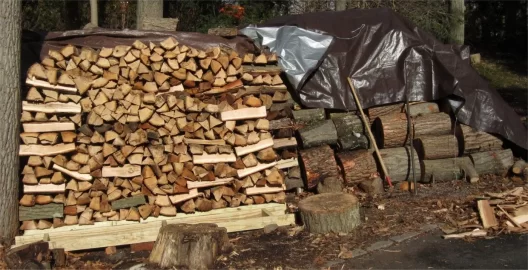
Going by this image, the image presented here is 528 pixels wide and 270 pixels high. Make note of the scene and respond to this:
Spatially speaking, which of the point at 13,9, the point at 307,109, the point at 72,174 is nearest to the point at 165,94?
the point at 72,174

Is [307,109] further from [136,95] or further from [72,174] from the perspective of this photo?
[72,174]

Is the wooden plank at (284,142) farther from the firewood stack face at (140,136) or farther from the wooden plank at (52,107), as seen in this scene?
the wooden plank at (52,107)

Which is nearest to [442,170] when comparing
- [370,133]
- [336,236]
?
[370,133]

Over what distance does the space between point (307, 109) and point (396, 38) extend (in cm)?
166

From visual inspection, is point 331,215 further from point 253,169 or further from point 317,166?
point 317,166

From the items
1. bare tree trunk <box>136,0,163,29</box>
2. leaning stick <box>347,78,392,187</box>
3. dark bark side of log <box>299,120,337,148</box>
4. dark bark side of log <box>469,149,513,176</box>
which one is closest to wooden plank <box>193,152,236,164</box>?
dark bark side of log <box>299,120,337,148</box>

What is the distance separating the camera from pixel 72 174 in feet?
20.7

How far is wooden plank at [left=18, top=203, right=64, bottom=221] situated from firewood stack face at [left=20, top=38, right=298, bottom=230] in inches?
Answer: 0.4

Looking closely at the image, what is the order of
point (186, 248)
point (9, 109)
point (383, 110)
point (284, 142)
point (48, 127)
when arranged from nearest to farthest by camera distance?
point (186, 248) < point (9, 109) < point (48, 127) < point (284, 142) < point (383, 110)

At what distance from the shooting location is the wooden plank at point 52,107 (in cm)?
621

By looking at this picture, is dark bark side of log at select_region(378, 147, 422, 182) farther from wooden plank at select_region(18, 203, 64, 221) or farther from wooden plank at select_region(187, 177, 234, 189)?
wooden plank at select_region(18, 203, 64, 221)

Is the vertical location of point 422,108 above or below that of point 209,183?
above

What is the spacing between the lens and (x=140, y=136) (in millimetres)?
6445

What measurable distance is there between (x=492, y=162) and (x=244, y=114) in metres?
3.72
